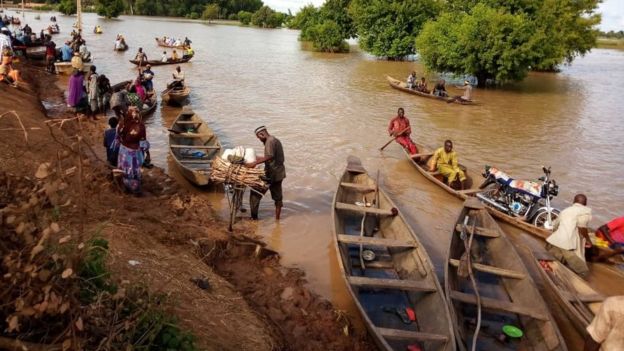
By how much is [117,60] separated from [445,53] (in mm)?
17603

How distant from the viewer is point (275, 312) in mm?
5000

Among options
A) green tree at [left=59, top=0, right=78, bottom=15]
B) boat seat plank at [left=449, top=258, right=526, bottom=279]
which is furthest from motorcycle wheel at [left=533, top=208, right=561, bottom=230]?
green tree at [left=59, top=0, right=78, bottom=15]

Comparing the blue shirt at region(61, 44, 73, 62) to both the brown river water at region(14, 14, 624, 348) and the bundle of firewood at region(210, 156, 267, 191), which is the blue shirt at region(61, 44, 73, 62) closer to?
the brown river water at region(14, 14, 624, 348)

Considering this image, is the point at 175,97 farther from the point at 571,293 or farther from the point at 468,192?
the point at 571,293

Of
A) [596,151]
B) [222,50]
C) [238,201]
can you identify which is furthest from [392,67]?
[238,201]

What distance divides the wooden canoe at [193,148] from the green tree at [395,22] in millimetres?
25449

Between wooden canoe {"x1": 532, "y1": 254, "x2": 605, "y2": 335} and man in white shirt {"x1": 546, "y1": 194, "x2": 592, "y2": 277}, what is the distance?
1.23ft

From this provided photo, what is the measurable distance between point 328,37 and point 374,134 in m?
28.3

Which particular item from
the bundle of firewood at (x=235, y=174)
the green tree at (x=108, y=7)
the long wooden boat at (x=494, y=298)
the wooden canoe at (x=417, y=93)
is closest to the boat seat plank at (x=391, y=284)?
the long wooden boat at (x=494, y=298)

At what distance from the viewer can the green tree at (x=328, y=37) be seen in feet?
131

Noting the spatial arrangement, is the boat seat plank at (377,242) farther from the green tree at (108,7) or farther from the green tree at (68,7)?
the green tree at (68,7)

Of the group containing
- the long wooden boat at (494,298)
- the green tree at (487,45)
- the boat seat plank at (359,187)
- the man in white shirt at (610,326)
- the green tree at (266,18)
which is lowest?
the long wooden boat at (494,298)

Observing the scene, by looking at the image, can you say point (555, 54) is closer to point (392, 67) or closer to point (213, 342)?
point (392, 67)

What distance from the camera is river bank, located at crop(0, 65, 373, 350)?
4.06 m
